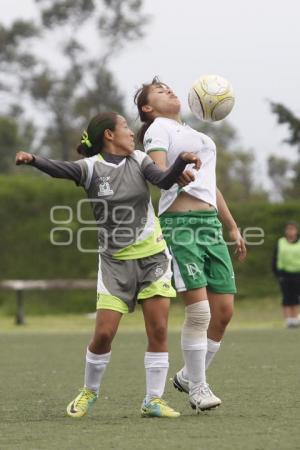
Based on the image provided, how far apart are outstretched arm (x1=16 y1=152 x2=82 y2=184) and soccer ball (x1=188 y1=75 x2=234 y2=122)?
1.09 meters

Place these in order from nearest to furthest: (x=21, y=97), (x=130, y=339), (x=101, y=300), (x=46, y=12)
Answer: (x=101, y=300)
(x=130, y=339)
(x=46, y=12)
(x=21, y=97)

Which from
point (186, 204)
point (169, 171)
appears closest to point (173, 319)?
point (186, 204)

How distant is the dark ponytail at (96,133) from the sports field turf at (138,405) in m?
1.62

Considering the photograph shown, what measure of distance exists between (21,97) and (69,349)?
42.4 metres

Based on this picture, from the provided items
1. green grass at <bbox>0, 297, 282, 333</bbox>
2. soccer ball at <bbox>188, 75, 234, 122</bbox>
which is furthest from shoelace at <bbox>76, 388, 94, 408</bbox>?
green grass at <bbox>0, 297, 282, 333</bbox>

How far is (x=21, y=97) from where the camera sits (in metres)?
56.1

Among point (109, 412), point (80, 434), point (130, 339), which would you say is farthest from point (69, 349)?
point (80, 434)

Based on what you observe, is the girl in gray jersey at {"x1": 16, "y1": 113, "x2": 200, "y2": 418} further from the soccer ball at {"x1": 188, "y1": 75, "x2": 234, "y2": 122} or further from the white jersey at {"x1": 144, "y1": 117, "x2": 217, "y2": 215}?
the soccer ball at {"x1": 188, "y1": 75, "x2": 234, "y2": 122}

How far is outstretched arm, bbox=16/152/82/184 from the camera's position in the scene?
648 cm

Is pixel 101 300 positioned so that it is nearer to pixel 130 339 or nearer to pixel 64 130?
pixel 130 339

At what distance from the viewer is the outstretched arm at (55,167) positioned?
648 cm

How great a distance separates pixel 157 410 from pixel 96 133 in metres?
1.72

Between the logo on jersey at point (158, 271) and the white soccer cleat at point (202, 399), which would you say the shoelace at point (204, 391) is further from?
the logo on jersey at point (158, 271)

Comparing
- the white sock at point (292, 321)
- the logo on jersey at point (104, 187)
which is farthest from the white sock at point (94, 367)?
the white sock at point (292, 321)
